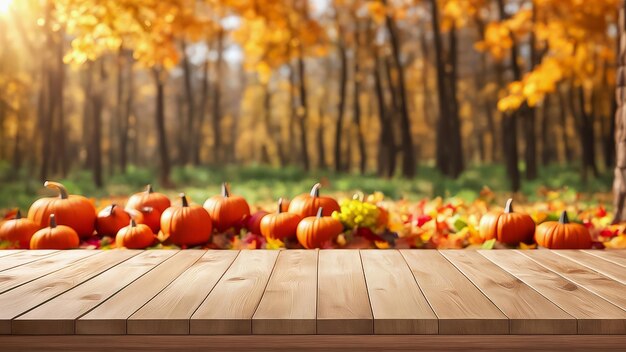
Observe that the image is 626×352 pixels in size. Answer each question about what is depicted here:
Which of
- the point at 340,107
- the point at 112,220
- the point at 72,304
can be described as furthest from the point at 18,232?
the point at 340,107

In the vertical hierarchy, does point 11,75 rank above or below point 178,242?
above

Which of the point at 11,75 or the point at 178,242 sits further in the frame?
the point at 11,75

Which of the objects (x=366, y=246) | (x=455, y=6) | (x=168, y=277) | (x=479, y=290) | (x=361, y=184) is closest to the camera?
(x=479, y=290)

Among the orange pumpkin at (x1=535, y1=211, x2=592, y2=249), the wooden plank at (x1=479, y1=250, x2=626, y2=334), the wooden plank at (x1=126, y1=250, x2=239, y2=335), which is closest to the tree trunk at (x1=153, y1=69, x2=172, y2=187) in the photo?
the orange pumpkin at (x1=535, y1=211, x2=592, y2=249)

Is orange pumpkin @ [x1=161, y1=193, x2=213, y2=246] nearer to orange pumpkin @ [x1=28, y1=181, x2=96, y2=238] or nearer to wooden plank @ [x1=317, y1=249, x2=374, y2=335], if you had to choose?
orange pumpkin @ [x1=28, y1=181, x2=96, y2=238]

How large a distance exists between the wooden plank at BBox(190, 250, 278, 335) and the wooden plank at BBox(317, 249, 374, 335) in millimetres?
223

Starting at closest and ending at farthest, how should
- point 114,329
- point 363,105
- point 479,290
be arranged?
1. point 114,329
2. point 479,290
3. point 363,105

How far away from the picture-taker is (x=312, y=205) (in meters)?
5.03

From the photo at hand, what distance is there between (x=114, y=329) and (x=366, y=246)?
291 centimetres

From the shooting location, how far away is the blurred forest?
34.3 feet

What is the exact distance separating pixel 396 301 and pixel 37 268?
5.65 feet

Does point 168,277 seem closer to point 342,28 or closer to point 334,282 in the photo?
point 334,282

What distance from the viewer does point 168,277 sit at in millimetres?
2662

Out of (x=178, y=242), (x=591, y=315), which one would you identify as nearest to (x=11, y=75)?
(x=178, y=242)
